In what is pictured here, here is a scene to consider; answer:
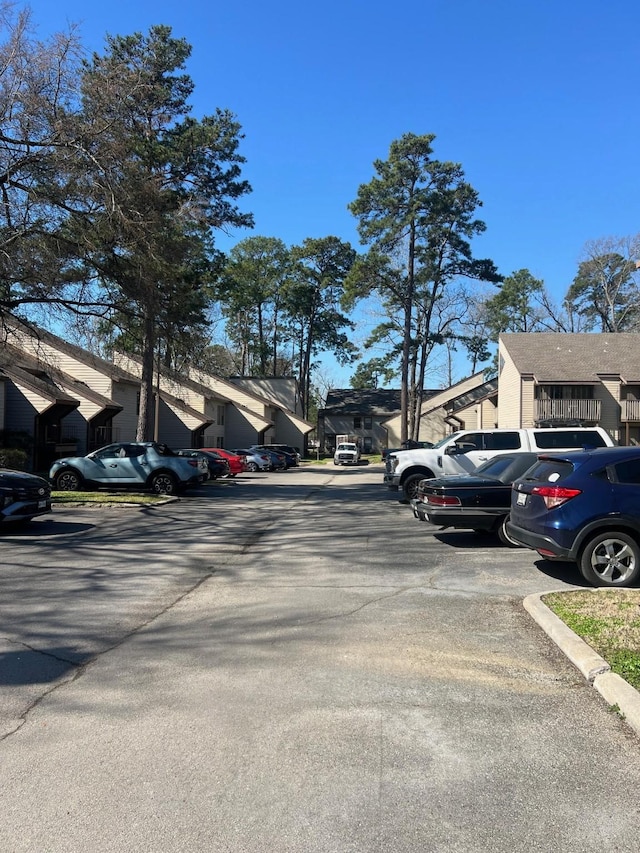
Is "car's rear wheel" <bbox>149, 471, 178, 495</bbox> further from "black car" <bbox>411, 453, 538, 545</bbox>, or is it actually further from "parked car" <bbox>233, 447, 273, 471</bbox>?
"parked car" <bbox>233, 447, 273, 471</bbox>

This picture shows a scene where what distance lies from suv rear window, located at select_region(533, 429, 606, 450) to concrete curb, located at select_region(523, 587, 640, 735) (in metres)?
9.67

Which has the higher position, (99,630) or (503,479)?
(503,479)

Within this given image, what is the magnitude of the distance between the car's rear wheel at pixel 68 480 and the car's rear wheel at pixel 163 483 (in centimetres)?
218

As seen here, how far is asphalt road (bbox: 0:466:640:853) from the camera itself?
313 cm

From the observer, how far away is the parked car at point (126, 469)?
20.2m

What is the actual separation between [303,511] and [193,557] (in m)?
7.25

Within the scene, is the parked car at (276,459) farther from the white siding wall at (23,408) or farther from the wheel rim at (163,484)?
the wheel rim at (163,484)

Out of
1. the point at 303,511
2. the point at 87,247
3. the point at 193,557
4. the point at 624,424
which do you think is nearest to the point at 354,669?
the point at 193,557

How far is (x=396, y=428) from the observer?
73.5 meters

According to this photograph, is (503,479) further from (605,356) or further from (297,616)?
(605,356)

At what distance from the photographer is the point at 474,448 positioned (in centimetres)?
1716

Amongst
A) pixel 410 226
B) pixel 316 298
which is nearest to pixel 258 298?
pixel 316 298

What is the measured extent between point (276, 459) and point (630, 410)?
22263mm

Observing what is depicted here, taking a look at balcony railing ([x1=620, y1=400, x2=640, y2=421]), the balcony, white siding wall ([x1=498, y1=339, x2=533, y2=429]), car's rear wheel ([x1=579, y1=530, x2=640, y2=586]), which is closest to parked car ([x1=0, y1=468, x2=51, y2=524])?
car's rear wheel ([x1=579, y1=530, x2=640, y2=586])
